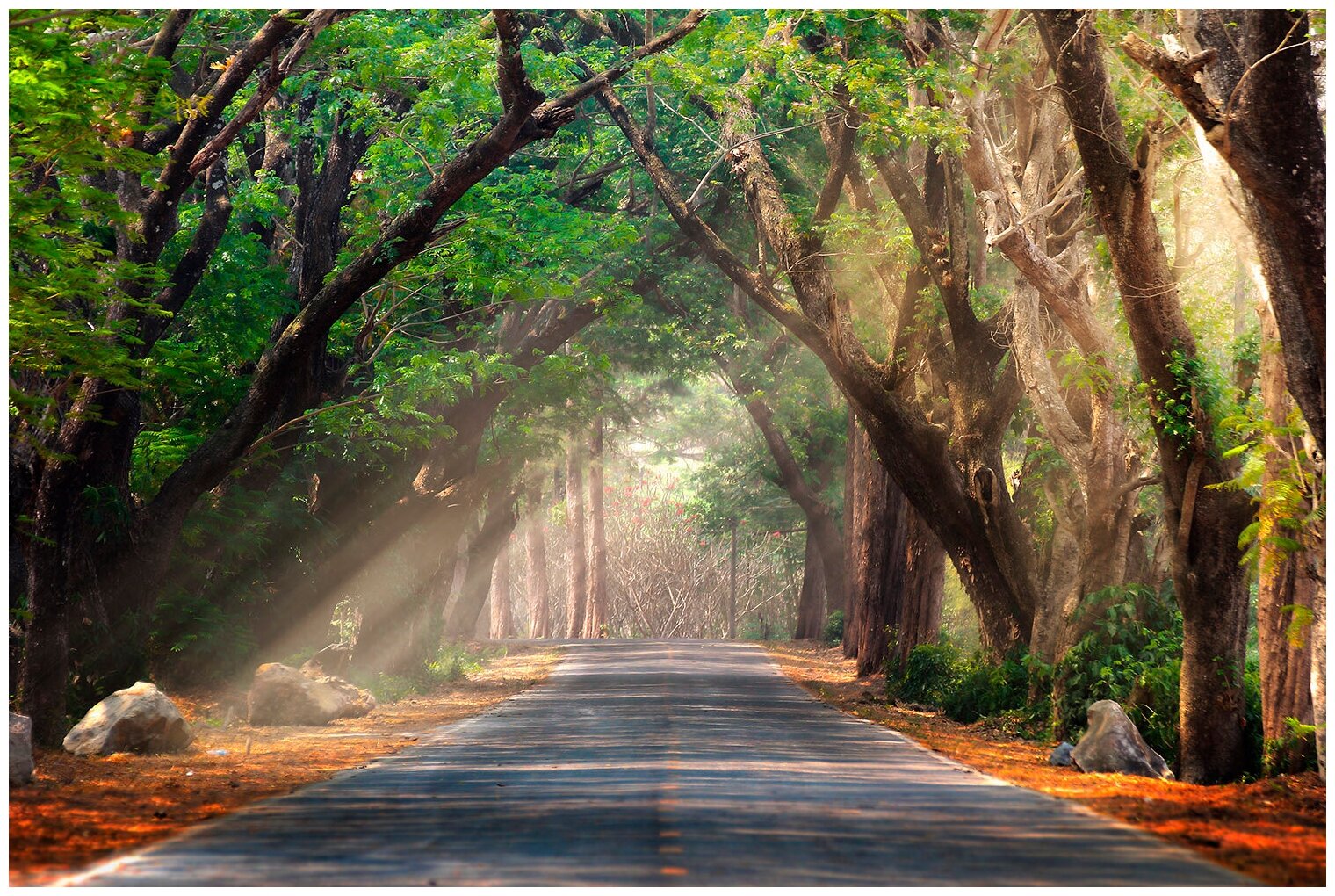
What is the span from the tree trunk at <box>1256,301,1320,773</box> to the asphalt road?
2.53 meters

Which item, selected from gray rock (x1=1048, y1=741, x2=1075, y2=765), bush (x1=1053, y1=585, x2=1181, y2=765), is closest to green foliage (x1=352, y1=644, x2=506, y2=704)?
bush (x1=1053, y1=585, x2=1181, y2=765)

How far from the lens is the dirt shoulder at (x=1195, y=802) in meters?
7.18

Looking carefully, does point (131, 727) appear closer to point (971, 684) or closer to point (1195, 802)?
point (1195, 802)

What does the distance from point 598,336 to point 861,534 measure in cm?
934

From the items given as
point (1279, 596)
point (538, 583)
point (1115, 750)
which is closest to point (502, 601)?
point (538, 583)

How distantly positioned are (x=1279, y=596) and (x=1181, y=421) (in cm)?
173

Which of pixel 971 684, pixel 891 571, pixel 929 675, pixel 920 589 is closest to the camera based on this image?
pixel 971 684

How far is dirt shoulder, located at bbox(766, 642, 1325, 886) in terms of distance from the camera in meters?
7.18

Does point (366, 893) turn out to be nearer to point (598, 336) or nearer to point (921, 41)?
point (921, 41)

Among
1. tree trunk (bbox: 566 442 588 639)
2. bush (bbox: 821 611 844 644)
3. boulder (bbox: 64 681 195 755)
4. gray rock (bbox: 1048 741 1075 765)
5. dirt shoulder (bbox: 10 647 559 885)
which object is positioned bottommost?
dirt shoulder (bbox: 10 647 559 885)

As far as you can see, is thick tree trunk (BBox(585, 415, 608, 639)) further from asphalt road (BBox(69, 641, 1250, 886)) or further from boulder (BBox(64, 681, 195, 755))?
boulder (BBox(64, 681, 195, 755))

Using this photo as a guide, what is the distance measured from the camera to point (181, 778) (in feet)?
36.0

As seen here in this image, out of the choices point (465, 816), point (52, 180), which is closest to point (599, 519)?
point (52, 180)

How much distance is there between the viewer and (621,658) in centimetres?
2981
